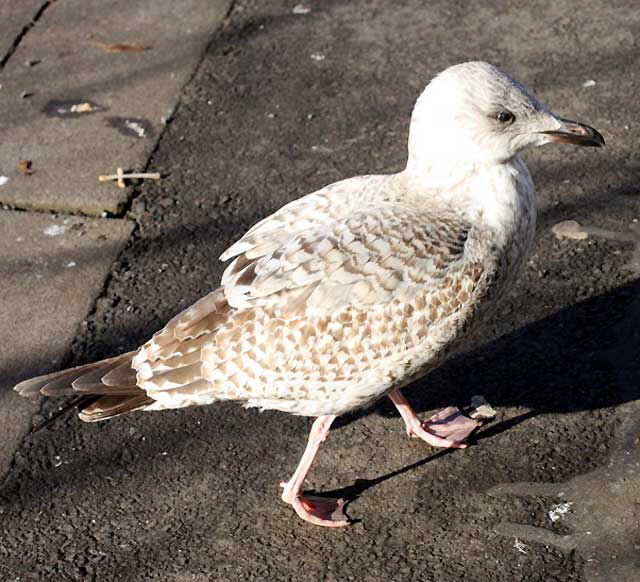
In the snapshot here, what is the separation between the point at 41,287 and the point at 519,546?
247 centimetres

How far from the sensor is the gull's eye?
3.94 metres

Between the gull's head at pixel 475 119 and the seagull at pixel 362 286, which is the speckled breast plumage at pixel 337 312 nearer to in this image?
the seagull at pixel 362 286

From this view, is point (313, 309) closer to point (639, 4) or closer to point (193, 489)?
point (193, 489)

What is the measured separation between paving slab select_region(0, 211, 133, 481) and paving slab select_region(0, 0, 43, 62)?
5.42 ft

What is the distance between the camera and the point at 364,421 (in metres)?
4.50

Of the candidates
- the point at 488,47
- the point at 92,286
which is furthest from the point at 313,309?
the point at 488,47

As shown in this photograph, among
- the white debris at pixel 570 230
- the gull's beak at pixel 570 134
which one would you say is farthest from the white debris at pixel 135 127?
the gull's beak at pixel 570 134

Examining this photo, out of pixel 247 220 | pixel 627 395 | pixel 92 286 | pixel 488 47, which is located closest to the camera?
pixel 627 395

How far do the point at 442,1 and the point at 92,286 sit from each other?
3011mm

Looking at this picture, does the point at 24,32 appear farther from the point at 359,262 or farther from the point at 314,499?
the point at 314,499

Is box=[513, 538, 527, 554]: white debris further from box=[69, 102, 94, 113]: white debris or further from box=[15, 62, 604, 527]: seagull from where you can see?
box=[69, 102, 94, 113]: white debris

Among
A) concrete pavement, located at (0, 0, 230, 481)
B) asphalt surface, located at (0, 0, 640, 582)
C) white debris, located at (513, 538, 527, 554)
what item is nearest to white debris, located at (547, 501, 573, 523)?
asphalt surface, located at (0, 0, 640, 582)

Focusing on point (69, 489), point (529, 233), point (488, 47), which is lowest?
point (69, 489)

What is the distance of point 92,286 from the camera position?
5121mm
